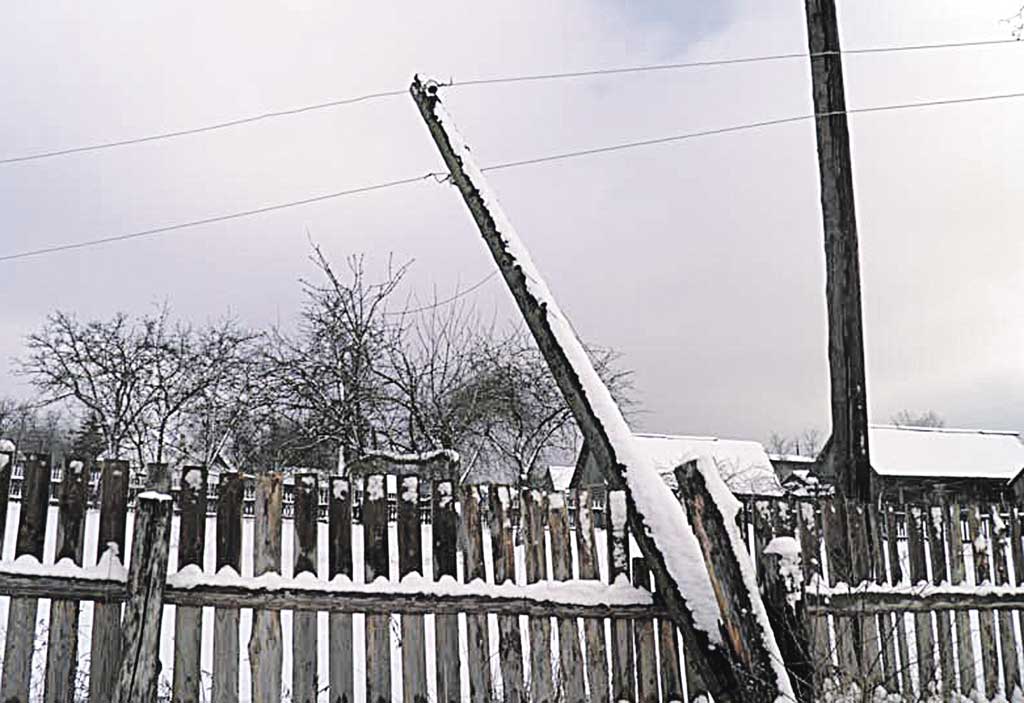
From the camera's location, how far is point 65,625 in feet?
13.3

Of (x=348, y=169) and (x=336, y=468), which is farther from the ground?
(x=348, y=169)

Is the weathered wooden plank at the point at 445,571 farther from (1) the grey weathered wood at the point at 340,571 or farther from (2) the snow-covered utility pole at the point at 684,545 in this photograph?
(2) the snow-covered utility pole at the point at 684,545

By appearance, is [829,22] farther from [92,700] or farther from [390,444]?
[390,444]

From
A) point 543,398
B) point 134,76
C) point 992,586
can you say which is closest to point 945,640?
point 992,586

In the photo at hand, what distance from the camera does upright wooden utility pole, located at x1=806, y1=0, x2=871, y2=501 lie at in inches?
289

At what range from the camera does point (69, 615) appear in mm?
4055

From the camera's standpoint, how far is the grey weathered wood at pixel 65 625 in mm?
4016

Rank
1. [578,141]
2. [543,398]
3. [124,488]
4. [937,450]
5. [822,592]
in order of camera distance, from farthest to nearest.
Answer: [937,450] → [543,398] → [578,141] → [822,592] → [124,488]

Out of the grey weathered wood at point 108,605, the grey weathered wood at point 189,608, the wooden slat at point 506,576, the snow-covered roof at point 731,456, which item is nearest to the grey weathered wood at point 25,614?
the grey weathered wood at point 108,605

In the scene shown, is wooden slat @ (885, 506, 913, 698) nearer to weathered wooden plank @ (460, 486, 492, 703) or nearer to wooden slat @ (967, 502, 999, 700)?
wooden slat @ (967, 502, 999, 700)

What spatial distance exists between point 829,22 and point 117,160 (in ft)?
24.0

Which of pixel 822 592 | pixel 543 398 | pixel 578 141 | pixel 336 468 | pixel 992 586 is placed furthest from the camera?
pixel 543 398

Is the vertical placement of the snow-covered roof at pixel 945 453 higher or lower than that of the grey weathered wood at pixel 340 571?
higher

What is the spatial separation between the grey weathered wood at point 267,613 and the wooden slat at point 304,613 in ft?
0.24
